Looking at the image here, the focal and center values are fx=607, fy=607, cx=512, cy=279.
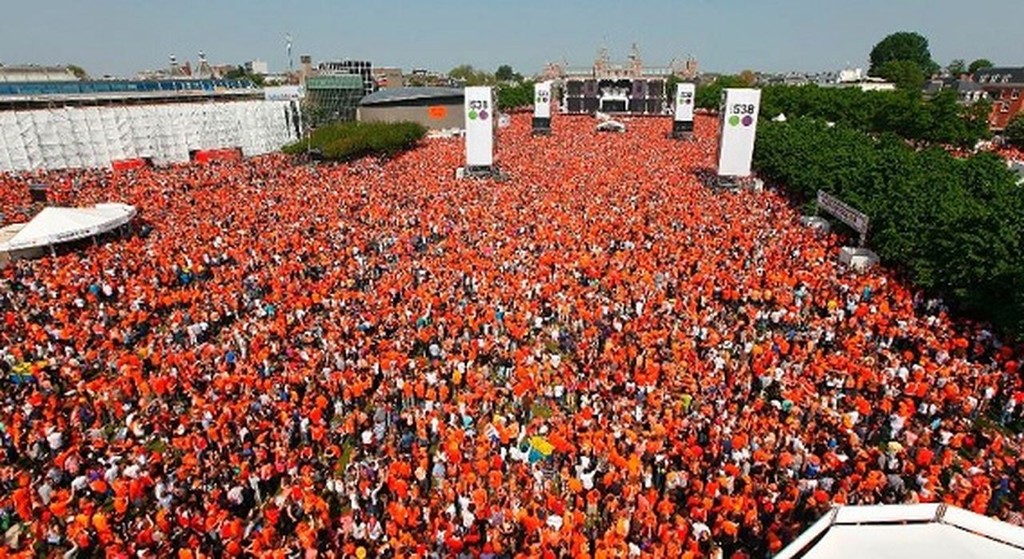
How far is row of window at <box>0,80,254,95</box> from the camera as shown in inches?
1784

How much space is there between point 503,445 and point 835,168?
25.0m

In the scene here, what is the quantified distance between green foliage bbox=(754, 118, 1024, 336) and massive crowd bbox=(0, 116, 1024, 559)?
921 mm

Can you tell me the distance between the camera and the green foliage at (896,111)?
5000 centimetres

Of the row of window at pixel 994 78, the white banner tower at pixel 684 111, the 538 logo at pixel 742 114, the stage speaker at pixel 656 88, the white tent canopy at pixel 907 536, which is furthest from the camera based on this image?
the stage speaker at pixel 656 88

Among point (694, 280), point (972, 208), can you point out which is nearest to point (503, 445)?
point (694, 280)

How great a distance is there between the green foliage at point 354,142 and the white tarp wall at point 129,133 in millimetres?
11636

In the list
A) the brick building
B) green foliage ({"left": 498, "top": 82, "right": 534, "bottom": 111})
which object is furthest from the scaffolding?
the brick building

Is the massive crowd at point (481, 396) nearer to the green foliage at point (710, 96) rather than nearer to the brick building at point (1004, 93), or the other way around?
the brick building at point (1004, 93)

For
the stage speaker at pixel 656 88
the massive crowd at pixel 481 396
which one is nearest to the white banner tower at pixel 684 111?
the stage speaker at pixel 656 88

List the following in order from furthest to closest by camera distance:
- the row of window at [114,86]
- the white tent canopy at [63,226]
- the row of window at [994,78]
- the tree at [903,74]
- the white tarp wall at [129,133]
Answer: the tree at [903,74], the row of window at [994,78], the row of window at [114,86], the white tarp wall at [129,133], the white tent canopy at [63,226]

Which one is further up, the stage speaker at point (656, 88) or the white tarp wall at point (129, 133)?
the stage speaker at point (656, 88)

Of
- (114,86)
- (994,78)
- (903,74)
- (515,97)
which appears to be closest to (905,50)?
(903,74)

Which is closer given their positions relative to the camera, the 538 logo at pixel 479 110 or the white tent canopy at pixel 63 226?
the white tent canopy at pixel 63 226

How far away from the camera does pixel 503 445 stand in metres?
11.9
